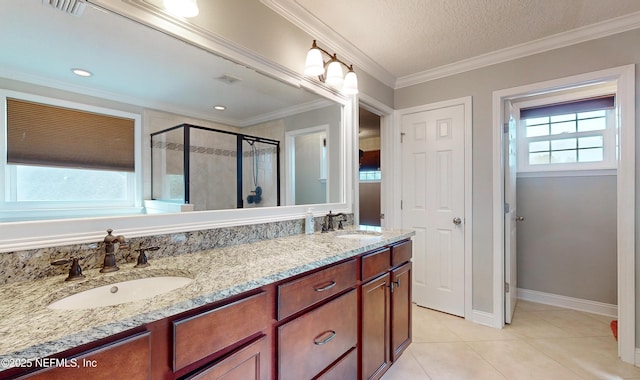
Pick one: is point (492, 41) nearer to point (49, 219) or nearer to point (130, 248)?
point (130, 248)

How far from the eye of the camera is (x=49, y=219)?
0.97m

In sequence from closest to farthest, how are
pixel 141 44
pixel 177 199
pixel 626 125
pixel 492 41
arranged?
pixel 141 44 < pixel 177 199 < pixel 626 125 < pixel 492 41

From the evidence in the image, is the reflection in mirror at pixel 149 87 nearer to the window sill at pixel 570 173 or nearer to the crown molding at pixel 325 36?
the crown molding at pixel 325 36

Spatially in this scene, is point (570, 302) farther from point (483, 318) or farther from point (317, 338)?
point (317, 338)

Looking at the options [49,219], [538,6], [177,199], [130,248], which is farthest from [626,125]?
[49,219]

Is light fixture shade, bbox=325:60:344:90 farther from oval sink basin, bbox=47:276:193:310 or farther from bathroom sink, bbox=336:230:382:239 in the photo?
oval sink basin, bbox=47:276:193:310

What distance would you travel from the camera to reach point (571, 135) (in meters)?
2.84

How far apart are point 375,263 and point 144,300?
1.15 m

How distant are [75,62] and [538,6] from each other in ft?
8.39

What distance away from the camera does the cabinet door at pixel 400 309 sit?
1721 mm

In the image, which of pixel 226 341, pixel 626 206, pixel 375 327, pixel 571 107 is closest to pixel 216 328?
pixel 226 341

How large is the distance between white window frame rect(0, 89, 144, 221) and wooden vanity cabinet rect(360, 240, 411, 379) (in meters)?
1.13

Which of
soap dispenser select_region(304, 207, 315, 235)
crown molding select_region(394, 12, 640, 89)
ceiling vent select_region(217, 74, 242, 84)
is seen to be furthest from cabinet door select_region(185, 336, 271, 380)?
crown molding select_region(394, 12, 640, 89)

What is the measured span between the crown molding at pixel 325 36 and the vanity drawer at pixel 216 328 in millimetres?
1666
